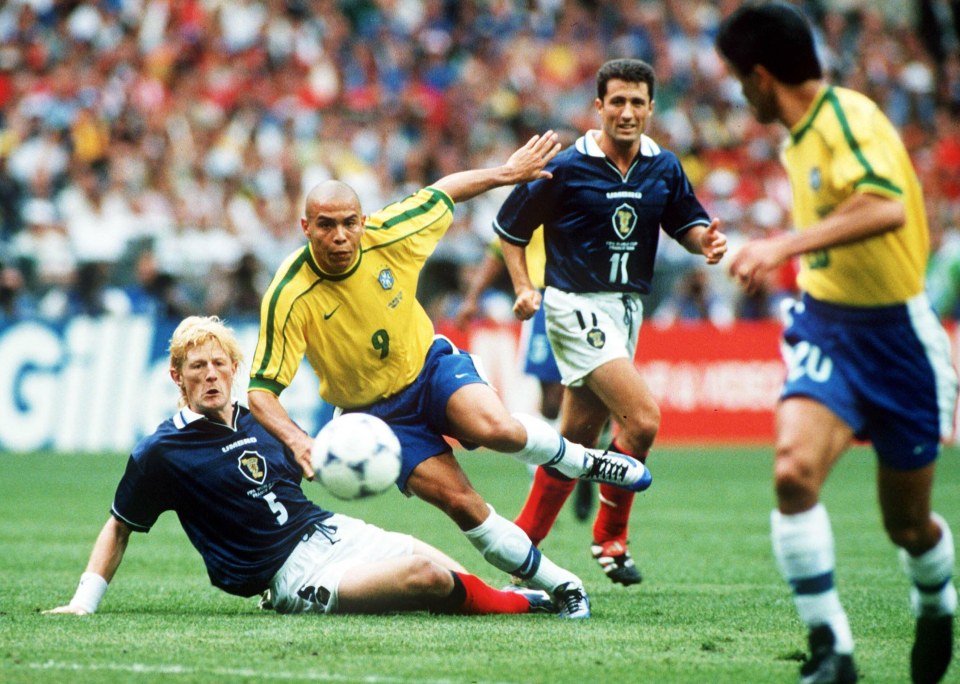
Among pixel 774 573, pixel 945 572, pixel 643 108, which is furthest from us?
pixel 774 573

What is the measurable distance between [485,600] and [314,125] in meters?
14.4

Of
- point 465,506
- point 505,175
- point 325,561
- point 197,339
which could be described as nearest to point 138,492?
point 197,339

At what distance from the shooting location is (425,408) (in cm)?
709

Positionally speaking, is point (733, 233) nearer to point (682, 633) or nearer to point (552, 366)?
point (552, 366)

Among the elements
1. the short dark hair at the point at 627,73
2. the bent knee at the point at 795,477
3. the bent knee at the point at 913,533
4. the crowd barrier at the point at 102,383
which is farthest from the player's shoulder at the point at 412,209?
the crowd barrier at the point at 102,383

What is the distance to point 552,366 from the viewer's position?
11.7 m

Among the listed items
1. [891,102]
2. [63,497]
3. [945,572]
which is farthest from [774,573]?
[891,102]

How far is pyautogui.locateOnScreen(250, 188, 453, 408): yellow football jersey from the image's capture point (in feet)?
22.3

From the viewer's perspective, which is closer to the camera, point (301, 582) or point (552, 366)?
point (301, 582)

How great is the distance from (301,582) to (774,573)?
10.4ft

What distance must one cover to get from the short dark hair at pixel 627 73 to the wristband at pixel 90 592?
12.1 ft

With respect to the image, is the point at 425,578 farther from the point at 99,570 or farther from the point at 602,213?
the point at 602,213

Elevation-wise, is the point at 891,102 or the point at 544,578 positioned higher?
the point at 891,102

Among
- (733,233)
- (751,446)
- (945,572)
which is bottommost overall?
(751,446)
